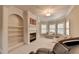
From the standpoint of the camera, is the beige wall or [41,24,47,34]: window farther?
[41,24,47,34]: window

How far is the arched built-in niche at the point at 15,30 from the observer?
2454mm

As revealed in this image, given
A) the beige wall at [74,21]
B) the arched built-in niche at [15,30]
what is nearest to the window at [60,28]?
the beige wall at [74,21]

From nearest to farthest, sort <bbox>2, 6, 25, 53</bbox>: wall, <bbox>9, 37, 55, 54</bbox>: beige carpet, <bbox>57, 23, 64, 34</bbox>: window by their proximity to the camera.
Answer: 1. <bbox>2, 6, 25, 53</bbox>: wall
2. <bbox>9, 37, 55, 54</bbox>: beige carpet
3. <bbox>57, 23, 64, 34</bbox>: window

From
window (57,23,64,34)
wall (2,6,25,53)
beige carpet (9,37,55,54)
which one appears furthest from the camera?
window (57,23,64,34)

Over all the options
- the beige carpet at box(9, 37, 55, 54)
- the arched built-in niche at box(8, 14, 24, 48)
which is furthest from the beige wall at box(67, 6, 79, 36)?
the arched built-in niche at box(8, 14, 24, 48)

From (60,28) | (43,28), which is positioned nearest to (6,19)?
(43,28)

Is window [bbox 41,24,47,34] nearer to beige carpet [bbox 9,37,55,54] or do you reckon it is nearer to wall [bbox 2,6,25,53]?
→ beige carpet [bbox 9,37,55,54]

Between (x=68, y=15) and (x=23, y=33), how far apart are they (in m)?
1.28

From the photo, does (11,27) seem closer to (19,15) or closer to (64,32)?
(19,15)

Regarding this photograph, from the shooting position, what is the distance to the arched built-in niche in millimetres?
2454

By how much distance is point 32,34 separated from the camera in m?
2.86

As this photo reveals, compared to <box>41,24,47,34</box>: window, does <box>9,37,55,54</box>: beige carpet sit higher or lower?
lower

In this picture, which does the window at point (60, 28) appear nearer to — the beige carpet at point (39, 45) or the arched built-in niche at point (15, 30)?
the beige carpet at point (39, 45)
